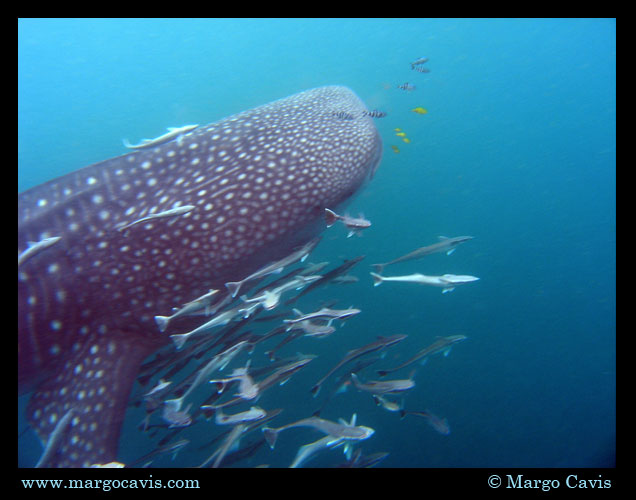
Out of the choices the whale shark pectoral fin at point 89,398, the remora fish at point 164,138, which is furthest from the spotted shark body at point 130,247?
the remora fish at point 164,138

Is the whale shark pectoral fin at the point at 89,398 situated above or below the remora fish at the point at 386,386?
above

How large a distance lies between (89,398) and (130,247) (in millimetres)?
1194

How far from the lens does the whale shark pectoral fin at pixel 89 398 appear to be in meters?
2.22

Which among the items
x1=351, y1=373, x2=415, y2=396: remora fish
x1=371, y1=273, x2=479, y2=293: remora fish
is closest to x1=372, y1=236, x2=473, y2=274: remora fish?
x1=371, y1=273, x2=479, y2=293: remora fish

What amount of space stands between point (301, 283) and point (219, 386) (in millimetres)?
1171

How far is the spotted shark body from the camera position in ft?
7.75

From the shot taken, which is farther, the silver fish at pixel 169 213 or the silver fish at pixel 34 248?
the silver fish at pixel 169 213

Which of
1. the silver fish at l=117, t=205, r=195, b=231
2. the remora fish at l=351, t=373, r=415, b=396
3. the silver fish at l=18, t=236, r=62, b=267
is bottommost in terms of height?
the remora fish at l=351, t=373, r=415, b=396

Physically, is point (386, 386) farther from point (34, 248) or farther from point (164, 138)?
point (164, 138)

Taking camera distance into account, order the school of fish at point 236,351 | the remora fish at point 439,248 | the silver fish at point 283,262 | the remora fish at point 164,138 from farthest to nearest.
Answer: the remora fish at point 439,248 < the remora fish at point 164,138 < the silver fish at point 283,262 < the school of fish at point 236,351

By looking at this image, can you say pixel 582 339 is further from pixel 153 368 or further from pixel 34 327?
pixel 34 327

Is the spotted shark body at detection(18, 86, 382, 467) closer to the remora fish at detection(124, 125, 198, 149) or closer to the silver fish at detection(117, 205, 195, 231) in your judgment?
the silver fish at detection(117, 205, 195, 231)

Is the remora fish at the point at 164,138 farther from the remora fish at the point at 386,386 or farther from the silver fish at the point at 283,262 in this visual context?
the remora fish at the point at 386,386

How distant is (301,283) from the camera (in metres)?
2.97
